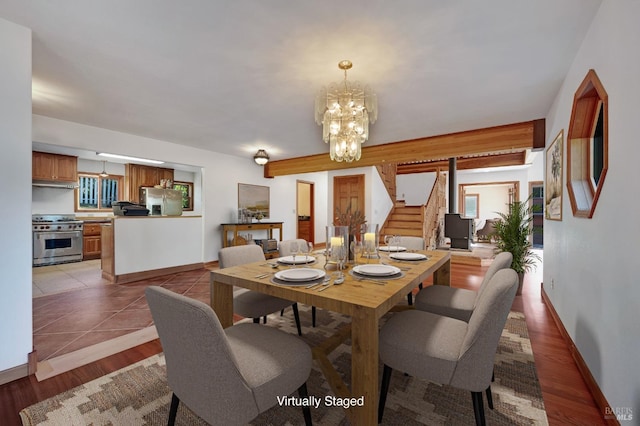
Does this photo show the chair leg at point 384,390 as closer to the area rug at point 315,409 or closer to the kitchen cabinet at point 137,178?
the area rug at point 315,409

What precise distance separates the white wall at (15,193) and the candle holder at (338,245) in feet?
6.79

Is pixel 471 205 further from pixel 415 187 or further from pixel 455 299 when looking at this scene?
pixel 455 299

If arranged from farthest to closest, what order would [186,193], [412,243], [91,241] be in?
[186,193] < [91,241] < [412,243]

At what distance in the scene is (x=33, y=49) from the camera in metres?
2.01

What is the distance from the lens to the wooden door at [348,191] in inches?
276

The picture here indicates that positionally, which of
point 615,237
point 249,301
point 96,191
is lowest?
point 249,301

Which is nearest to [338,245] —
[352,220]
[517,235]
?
[352,220]

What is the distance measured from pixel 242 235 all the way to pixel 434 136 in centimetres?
422

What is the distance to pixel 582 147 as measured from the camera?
2162 mm

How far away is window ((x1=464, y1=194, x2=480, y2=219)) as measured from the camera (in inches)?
441

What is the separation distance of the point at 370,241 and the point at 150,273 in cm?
407

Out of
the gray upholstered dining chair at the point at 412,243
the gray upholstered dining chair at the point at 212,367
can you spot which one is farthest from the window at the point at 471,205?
the gray upholstered dining chair at the point at 212,367

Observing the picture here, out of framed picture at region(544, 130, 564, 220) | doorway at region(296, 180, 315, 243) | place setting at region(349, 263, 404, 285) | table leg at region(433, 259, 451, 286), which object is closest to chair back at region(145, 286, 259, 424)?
place setting at region(349, 263, 404, 285)

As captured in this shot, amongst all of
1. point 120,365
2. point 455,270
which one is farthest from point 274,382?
point 455,270
